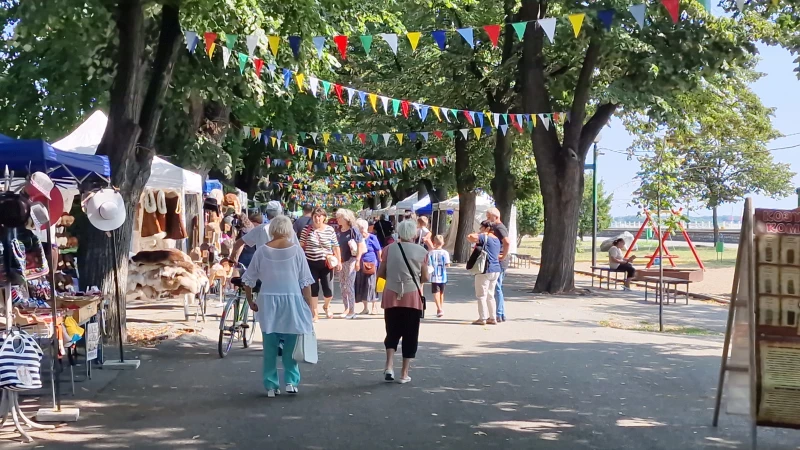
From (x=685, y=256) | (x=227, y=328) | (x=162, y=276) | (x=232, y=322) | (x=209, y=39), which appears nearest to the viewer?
(x=227, y=328)

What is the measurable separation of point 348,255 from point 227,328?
4.44 m

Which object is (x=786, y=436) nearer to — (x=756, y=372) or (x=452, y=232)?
(x=756, y=372)

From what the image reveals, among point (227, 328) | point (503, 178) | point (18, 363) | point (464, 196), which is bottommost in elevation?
point (227, 328)

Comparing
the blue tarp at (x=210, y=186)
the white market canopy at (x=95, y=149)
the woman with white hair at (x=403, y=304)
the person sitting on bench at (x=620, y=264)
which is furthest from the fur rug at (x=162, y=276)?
the person sitting on bench at (x=620, y=264)

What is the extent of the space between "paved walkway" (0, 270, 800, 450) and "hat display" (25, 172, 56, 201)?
1832 millimetres

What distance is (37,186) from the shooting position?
7.12m

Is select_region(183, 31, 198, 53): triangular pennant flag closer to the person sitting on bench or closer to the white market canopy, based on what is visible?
the white market canopy

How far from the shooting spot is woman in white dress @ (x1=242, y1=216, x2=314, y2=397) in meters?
7.89

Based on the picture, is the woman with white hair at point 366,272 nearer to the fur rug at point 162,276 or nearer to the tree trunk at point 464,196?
the fur rug at point 162,276

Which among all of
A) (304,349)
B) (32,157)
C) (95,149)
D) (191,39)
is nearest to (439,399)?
(304,349)

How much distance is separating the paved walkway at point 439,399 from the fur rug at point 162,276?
5.12 feet

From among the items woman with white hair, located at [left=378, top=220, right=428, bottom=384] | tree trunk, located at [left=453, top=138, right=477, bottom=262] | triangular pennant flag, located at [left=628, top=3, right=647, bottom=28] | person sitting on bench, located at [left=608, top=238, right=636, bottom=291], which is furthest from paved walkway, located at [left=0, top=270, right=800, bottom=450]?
tree trunk, located at [left=453, top=138, right=477, bottom=262]

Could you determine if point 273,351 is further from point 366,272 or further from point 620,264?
point 620,264

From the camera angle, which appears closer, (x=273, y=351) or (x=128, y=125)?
(x=273, y=351)
